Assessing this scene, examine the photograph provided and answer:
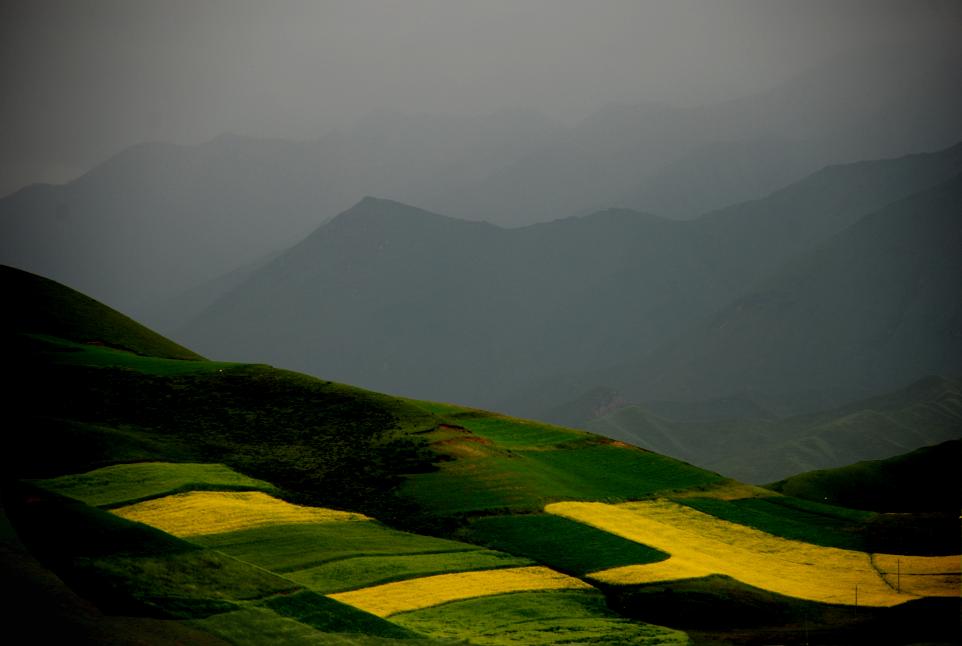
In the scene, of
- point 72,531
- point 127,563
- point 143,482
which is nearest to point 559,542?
point 143,482

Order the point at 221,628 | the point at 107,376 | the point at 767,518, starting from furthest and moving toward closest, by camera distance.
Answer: the point at 107,376 < the point at 767,518 < the point at 221,628

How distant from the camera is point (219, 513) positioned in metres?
52.5

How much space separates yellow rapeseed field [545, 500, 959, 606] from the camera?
48875 mm

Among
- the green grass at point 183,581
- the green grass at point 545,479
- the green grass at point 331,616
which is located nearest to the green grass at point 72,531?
the green grass at point 183,581

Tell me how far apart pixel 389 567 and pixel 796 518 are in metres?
33.3

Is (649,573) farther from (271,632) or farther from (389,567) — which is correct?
(271,632)

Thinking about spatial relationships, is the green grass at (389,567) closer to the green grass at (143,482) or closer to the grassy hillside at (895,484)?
the green grass at (143,482)

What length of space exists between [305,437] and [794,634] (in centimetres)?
3872

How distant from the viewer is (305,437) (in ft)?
230

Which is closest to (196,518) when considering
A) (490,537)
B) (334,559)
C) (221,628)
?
(334,559)

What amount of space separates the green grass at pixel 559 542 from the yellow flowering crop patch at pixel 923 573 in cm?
1273

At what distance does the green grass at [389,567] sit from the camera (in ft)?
143

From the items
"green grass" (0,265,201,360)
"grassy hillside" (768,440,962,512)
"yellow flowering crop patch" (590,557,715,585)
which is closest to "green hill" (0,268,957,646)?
"yellow flowering crop patch" (590,557,715,585)

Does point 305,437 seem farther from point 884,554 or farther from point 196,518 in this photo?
point 884,554
